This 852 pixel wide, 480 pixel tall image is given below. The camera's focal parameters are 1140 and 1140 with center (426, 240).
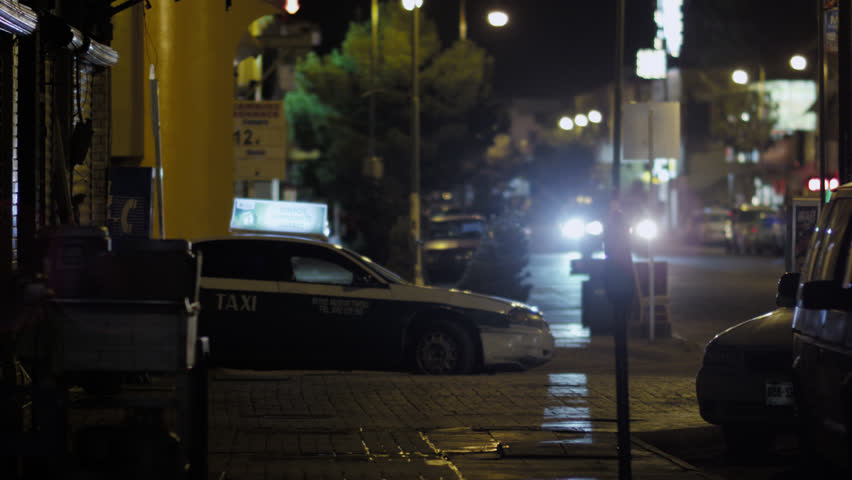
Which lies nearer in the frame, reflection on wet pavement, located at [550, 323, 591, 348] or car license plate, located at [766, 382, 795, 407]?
car license plate, located at [766, 382, 795, 407]

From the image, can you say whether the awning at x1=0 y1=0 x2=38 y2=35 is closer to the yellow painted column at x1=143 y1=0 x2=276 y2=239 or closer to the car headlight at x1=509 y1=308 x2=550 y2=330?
the car headlight at x1=509 y1=308 x2=550 y2=330

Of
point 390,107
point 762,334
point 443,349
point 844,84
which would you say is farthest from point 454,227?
point 762,334

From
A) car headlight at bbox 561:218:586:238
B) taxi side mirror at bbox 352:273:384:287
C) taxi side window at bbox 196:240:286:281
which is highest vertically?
car headlight at bbox 561:218:586:238

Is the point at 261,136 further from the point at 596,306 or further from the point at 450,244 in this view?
the point at 450,244

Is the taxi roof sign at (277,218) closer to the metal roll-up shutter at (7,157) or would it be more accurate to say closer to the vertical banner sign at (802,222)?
the metal roll-up shutter at (7,157)

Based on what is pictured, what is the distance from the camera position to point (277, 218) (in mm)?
15828

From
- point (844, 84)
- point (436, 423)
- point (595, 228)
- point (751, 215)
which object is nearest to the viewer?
point (436, 423)

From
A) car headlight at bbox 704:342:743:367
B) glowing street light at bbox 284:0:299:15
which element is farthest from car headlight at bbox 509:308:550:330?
glowing street light at bbox 284:0:299:15

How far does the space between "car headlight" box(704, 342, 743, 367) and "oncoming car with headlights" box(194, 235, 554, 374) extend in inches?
157

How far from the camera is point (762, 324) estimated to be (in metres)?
8.86

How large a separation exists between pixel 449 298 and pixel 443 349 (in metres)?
0.55

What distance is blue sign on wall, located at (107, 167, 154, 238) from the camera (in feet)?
39.5

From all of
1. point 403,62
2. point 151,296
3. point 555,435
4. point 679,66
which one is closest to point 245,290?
point 555,435

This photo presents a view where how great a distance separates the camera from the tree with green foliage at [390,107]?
40.5m
